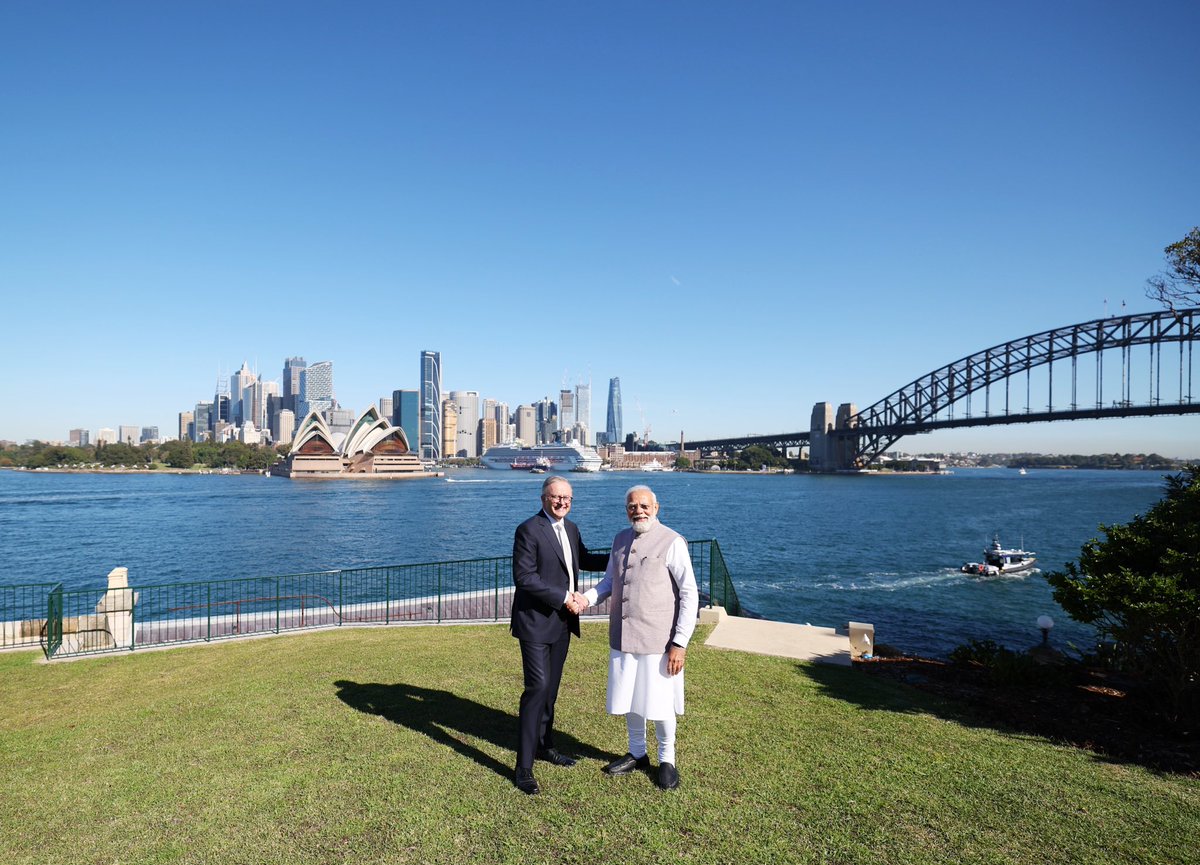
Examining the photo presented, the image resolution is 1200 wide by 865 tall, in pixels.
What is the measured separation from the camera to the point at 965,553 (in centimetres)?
3272

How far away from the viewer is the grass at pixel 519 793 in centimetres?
342

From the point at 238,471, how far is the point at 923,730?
156291 millimetres

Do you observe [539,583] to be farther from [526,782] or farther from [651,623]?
[526,782]

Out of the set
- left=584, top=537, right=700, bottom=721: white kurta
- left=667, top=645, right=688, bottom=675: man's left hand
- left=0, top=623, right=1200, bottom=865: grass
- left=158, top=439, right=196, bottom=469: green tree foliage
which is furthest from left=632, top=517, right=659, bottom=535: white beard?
left=158, top=439, right=196, bottom=469: green tree foliage

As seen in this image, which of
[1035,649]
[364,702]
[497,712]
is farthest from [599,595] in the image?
[1035,649]

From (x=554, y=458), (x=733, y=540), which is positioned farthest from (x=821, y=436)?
(x=733, y=540)

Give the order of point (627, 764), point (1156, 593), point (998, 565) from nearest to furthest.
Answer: point (627, 764) → point (1156, 593) → point (998, 565)

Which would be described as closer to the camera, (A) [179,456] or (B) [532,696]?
(B) [532,696]

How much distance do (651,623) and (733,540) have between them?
33.9m

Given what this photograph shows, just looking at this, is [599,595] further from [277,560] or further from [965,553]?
[965,553]

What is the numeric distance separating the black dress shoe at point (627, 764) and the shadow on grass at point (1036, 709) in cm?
246

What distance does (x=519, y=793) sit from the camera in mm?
3984

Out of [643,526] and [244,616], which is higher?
[643,526]

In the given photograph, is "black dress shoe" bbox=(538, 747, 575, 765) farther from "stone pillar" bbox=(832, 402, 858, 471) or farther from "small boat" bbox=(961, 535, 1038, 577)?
"stone pillar" bbox=(832, 402, 858, 471)
